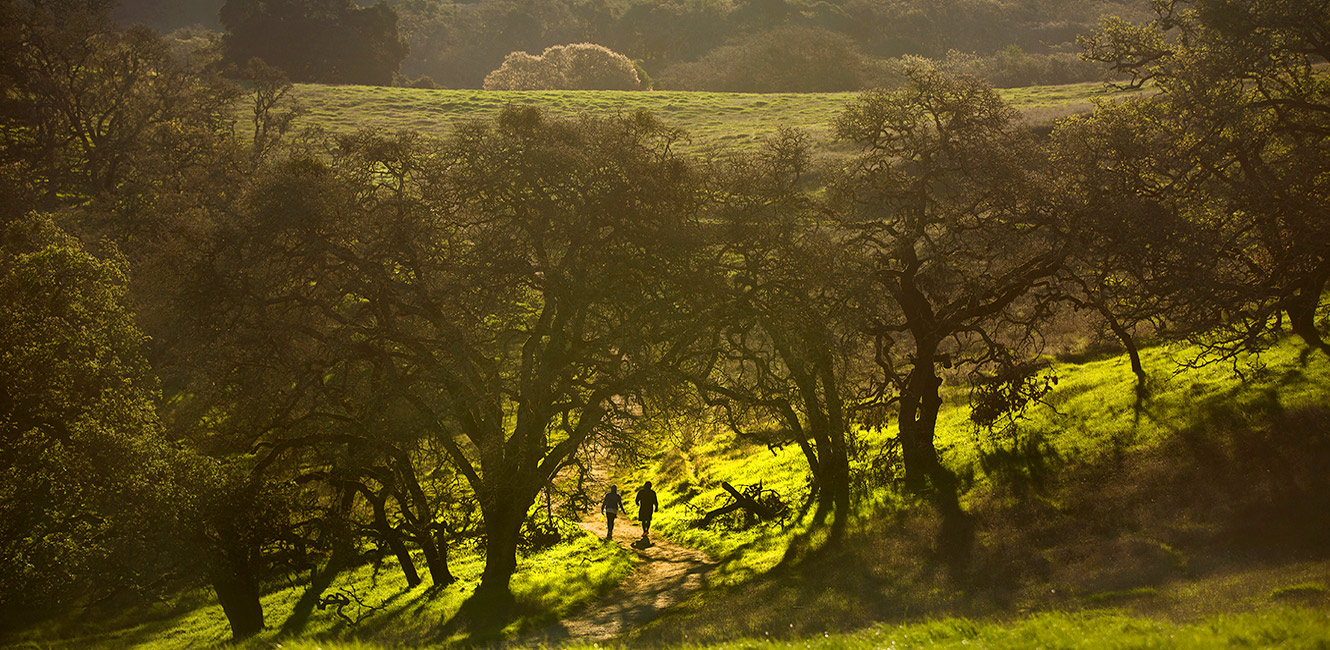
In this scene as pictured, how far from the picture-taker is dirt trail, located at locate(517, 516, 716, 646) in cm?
1816

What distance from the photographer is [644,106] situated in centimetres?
9425

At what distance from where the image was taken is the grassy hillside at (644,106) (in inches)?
3007

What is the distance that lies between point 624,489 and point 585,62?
91.8 m

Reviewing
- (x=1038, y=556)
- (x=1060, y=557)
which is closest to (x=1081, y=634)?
(x=1060, y=557)

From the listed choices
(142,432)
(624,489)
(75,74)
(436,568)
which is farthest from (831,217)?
(75,74)

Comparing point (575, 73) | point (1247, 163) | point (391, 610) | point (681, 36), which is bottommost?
point (391, 610)

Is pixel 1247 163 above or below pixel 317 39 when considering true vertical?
below

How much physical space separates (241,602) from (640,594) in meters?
9.36

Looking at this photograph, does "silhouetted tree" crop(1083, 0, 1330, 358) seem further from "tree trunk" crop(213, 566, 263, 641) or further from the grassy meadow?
"tree trunk" crop(213, 566, 263, 641)

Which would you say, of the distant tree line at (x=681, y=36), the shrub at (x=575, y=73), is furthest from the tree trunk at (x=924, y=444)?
the shrub at (x=575, y=73)

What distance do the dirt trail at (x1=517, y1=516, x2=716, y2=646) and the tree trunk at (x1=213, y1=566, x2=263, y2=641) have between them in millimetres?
6763

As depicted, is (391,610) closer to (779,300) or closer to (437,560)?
(437,560)

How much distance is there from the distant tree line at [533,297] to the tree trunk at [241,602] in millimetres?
87

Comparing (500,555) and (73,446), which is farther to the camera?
(500,555)
